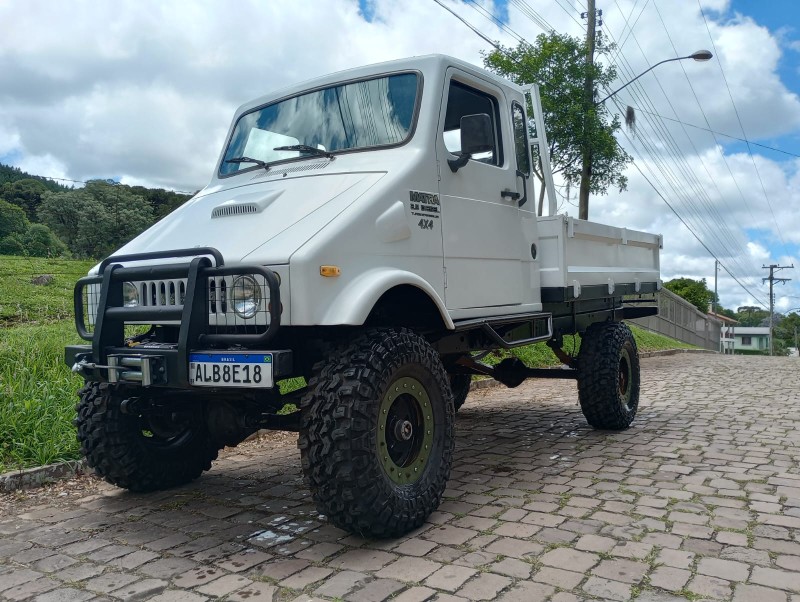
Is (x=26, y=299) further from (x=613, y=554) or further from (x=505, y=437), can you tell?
(x=613, y=554)

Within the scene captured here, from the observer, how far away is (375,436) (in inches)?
127

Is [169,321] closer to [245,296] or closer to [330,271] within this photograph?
[245,296]

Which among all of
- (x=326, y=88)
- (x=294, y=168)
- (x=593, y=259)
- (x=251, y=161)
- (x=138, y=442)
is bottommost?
(x=138, y=442)

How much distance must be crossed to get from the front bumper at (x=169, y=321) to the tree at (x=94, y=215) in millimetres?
22958

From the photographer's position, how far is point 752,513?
12.3 feet

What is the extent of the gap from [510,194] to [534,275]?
72 centimetres

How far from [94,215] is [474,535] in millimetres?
33049

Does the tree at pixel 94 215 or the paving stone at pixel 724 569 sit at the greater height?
the tree at pixel 94 215

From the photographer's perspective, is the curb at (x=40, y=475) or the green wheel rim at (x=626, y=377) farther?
the green wheel rim at (x=626, y=377)

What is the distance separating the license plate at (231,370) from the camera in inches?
120

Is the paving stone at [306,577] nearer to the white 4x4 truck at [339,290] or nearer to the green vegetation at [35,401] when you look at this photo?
the white 4x4 truck at [339,290]

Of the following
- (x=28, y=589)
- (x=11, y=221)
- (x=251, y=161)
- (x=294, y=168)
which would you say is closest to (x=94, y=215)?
(x=11, y=221)

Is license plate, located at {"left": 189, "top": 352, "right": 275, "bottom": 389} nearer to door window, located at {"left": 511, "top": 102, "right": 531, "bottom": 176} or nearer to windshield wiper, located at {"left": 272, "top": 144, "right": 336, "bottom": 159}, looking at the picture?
windshield wiper, located at {"left": 272, "top": 144, "right": 336, "bottom": 159}

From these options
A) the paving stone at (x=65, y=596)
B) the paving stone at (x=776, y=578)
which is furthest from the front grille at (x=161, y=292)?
the paving stone at (x=776, y=578)
